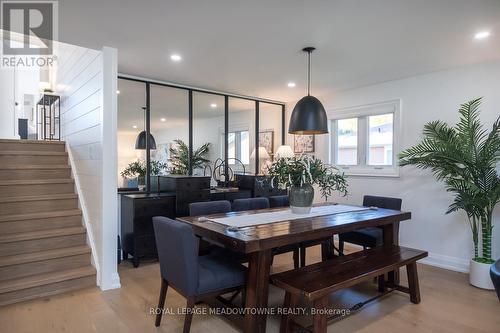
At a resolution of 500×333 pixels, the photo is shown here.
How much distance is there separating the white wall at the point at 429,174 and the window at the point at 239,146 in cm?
209

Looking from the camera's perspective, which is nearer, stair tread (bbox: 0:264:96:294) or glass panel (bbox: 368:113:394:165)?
stair tread (bbox: 0:264:96:294)

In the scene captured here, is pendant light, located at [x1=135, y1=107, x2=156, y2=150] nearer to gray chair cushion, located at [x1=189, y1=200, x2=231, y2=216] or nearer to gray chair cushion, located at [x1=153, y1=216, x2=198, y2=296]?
gray chair cushion, located at [x1=189, y1=200, x2=231, y2=216]

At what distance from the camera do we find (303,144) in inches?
219

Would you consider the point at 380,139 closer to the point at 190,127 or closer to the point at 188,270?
the point at 190,127

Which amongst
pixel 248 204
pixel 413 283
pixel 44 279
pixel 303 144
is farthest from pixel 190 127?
pixel 413 283

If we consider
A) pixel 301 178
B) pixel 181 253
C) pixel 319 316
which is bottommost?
pixel 319 316

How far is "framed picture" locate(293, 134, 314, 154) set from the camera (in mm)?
5426

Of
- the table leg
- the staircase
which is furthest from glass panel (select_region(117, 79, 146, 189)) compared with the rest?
the table leg

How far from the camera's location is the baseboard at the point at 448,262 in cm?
367

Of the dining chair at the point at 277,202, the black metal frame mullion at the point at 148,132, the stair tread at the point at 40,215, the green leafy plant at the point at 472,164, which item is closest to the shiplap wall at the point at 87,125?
the stair tread at the point at 40,215

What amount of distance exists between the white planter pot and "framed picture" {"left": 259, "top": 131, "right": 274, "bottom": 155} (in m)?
3.40

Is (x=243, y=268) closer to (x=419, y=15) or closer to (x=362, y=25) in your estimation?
(x=362, y=25)

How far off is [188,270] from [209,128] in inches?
124

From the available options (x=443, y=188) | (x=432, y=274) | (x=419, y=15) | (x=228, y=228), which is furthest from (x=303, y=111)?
(x=432, y=274)
